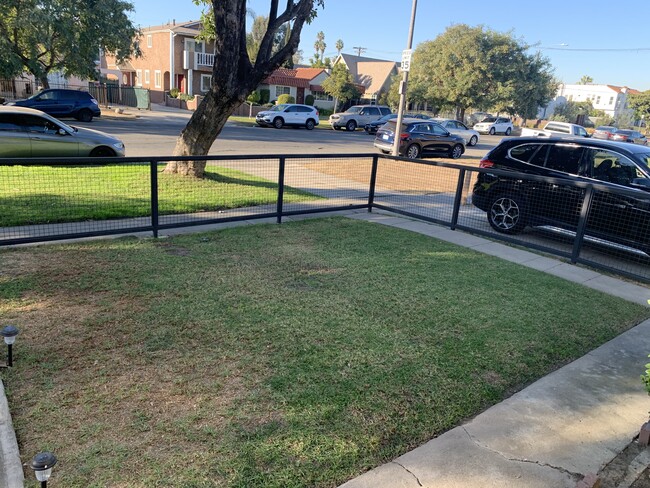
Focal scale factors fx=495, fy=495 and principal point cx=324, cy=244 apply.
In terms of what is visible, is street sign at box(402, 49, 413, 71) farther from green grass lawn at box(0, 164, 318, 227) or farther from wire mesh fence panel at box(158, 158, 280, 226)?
green grass lawn at box(0, 164, 318, 227)

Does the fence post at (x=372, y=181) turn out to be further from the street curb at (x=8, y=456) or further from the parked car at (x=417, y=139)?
the parked car at (x=417, y=139)

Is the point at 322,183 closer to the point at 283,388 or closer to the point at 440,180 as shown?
the point at 440,180

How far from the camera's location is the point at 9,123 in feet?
36.9

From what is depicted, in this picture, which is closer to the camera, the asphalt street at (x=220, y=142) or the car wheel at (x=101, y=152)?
the car wheel at (x=101, y=152)

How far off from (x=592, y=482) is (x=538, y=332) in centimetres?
233

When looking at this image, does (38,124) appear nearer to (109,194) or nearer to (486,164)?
(109,194)

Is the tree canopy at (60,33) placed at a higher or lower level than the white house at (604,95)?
lower

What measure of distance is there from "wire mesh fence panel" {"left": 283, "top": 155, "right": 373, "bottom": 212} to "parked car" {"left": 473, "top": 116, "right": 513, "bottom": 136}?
3476cm

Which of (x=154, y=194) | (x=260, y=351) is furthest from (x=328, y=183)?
(x=260, y=351)

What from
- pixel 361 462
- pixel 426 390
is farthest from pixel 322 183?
pixel 361 462

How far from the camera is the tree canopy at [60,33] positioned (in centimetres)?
2359

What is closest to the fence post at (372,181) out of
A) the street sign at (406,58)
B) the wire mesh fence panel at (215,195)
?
the wire mesh fence panel at (215,195)

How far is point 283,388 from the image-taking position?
352 cm

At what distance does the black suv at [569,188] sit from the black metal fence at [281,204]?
0.02 meters
